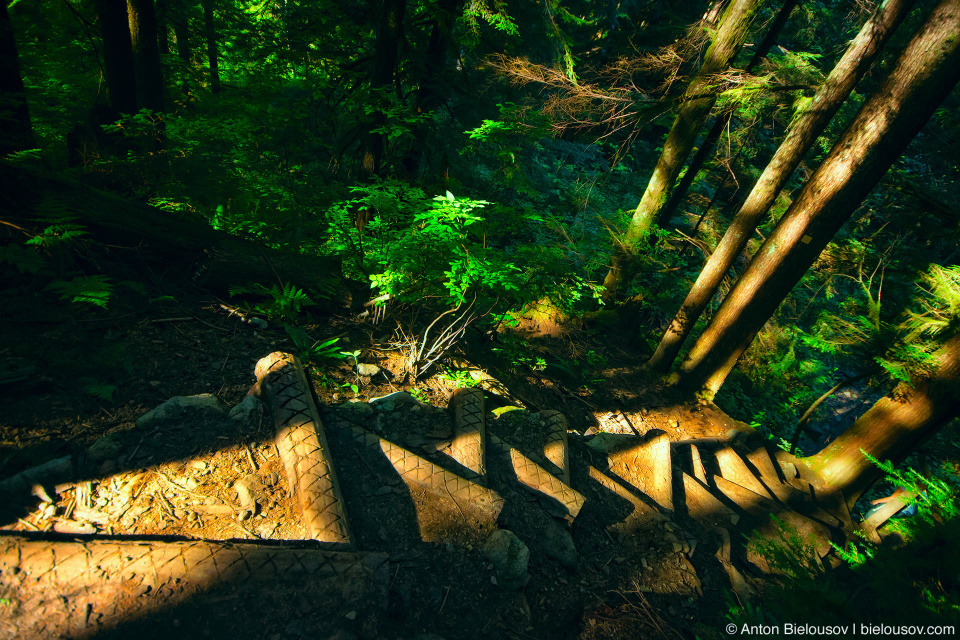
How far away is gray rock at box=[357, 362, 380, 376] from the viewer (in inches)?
160

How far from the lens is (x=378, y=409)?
330 centimetres

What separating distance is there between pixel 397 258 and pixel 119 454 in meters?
2.53

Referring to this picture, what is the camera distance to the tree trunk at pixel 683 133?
6453mm

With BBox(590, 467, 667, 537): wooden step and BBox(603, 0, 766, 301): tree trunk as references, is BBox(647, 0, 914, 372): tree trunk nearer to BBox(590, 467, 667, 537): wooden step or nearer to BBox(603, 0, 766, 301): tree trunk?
BBox(603, 0, 766, 301): tree trunk

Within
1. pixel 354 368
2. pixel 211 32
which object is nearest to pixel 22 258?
pixel 354 368

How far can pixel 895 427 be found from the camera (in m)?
5.07

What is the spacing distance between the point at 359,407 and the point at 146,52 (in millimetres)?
7560

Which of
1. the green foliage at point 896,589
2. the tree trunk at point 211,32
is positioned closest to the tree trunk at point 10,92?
the tree trunk at point 211,32

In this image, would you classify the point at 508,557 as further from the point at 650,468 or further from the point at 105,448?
the point at 105,448

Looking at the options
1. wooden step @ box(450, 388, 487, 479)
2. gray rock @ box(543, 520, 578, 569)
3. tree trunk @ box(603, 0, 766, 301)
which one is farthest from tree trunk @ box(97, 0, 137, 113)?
tree trunk @ box(603, 0, 766, 301)

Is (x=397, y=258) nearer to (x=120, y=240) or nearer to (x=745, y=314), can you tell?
(x=120, y=240)

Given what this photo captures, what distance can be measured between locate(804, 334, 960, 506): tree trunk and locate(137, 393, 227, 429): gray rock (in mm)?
7594

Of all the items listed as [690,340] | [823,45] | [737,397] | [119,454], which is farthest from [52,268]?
[823,45]

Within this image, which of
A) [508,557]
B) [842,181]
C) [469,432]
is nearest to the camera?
[508,557]
